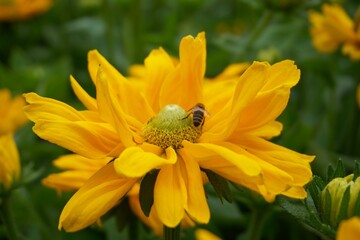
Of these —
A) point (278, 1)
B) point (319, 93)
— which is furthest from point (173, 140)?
point (319, 93)

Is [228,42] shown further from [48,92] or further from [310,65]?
[48,92]

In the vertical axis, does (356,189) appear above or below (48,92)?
above

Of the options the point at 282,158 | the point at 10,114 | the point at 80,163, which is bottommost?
the point at 10,114

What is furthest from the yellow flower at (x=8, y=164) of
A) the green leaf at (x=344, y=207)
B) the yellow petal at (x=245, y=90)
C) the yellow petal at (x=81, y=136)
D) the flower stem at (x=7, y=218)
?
the green leaf at (x=344, y=207)

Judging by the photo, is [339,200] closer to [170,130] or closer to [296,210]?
[296,210]

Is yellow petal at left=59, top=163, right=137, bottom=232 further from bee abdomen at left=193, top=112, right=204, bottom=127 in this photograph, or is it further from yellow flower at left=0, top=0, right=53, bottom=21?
yellow flower at left=0, top=0, right=53, bottom=21

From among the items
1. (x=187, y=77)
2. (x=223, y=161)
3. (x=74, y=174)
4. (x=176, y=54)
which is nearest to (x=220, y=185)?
(x=223, y=161)
